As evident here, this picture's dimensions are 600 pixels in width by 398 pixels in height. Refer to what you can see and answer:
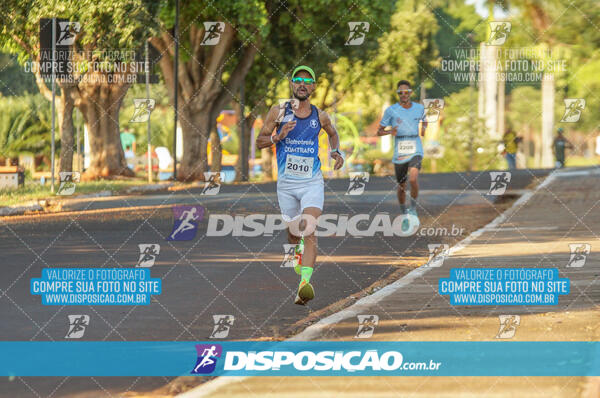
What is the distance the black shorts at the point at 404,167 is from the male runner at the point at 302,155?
6732 mm

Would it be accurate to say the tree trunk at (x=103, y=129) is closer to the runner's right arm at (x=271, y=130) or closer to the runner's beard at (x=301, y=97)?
the runner's right arm at (x=271, y=130)

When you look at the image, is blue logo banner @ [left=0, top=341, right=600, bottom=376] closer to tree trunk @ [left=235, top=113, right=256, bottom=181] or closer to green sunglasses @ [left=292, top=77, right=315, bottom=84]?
green sunglasses @ [left=292, top=77, right=315, bottom=84]

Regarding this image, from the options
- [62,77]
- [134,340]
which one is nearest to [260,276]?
[134,340]

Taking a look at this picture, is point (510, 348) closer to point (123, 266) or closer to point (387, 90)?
point (123, 266)

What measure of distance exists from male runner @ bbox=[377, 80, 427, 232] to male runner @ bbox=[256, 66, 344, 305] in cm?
573

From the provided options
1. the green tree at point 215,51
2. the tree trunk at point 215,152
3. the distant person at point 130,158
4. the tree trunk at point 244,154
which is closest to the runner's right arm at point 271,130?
the green tree at point 215,51

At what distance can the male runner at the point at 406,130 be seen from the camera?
17141 mm

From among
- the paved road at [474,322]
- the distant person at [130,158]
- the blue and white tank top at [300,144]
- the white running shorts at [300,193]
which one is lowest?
the distant person at [130,158]

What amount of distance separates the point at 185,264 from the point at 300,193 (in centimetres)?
357

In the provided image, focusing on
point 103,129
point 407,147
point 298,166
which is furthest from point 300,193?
point 103,129

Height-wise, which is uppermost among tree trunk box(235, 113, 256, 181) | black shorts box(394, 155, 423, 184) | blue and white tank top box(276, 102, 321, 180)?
blue and white tank top box(276, 102, 321, 180)

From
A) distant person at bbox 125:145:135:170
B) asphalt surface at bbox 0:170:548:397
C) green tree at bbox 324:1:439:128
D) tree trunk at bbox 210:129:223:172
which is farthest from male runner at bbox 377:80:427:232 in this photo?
distant person at bbox 125:145:135:170

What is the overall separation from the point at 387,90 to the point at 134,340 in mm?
55335

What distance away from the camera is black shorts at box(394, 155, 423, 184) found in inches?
701
